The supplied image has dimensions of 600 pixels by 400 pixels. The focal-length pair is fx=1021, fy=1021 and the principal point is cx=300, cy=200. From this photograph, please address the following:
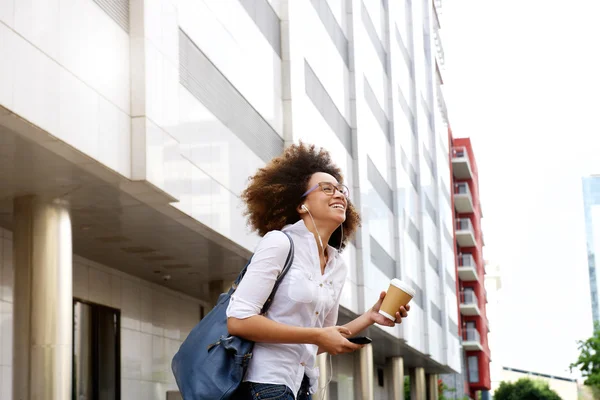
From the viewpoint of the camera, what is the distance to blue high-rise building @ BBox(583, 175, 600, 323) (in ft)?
514

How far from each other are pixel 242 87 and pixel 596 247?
14643cm

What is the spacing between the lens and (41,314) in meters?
11.6

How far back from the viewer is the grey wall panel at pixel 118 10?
11.5 metres

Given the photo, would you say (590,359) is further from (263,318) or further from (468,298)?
(263,318)

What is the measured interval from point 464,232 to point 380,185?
41648 millimetres

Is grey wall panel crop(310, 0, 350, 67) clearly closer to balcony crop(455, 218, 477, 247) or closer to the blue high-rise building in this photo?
balcony crop(455, 218, 477, 247)

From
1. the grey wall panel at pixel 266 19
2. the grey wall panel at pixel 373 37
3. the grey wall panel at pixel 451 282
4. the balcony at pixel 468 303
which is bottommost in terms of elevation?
the grey wall panel at pixel 266 19

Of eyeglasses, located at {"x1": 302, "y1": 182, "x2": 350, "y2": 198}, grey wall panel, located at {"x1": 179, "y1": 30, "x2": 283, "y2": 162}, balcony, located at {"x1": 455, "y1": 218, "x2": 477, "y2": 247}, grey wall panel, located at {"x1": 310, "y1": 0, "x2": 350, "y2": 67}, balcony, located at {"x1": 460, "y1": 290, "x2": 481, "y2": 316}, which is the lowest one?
eyeglasses, located at {"x1": 302, "y1": 182, "x2": 350, "y2": 198}

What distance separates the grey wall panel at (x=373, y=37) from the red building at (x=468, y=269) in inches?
1460

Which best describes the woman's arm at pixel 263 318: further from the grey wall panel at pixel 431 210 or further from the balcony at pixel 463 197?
the balcony at pixel 463 197

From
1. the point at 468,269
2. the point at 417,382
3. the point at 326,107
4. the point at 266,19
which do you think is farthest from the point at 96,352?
the point at 468,269

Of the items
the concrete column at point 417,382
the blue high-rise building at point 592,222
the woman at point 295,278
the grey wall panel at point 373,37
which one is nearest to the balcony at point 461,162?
the concrete column at point 417,382

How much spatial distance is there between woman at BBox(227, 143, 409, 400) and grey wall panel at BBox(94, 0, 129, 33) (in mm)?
7463

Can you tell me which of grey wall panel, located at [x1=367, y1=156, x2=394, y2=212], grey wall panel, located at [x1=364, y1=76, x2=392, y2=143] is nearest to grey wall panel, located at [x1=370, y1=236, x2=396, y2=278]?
grey wall panel, located at [x1=367, y1=156, x2=394, y2=212]
